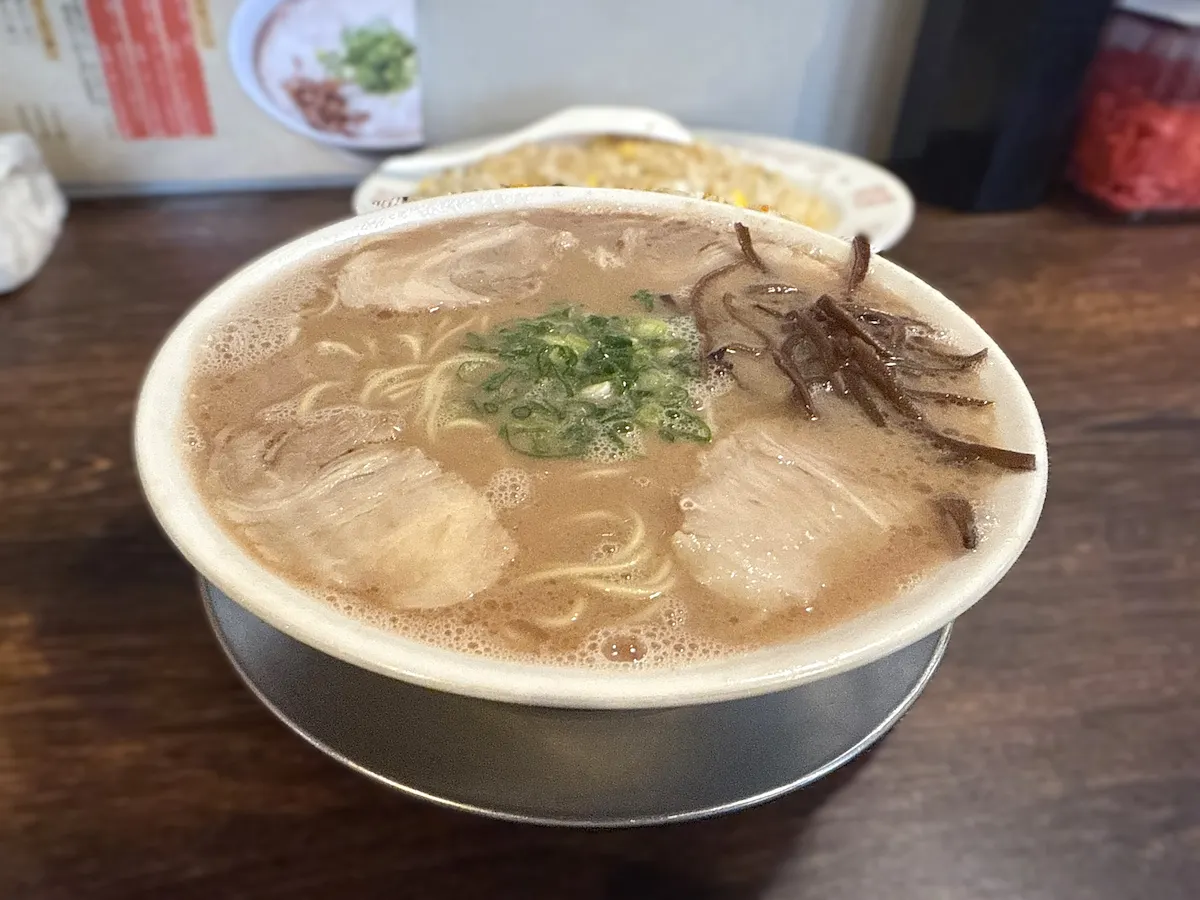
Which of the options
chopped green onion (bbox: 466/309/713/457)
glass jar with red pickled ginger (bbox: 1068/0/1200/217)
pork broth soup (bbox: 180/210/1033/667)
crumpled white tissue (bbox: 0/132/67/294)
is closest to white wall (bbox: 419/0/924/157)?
glass jar with red pickled ginger (bbox: 1068/0/1200/217)

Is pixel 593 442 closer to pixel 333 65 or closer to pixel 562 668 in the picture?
pixel 562 668

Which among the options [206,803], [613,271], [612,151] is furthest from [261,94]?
[206,803]

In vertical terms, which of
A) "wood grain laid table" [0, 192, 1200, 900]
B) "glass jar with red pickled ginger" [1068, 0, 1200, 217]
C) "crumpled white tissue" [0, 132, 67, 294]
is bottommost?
"wood grain laid table" [0, 192, 1200, 900]

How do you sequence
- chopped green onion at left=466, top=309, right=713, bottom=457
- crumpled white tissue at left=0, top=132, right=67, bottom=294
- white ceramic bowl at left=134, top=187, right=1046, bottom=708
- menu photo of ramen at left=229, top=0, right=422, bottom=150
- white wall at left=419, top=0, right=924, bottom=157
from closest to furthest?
white ceramic bowl at left=134, top=187, right=1046, bottom=708 < chopped green onion at left=466, top=309, right=713, bottom=457 < crumpled white tissue at left=0, top=132, right=67, bottom=294 < menu photo of ramen at left=229, top=0, right=422, bottom=150 < white wall at left=419, top=0, right=924, bottom=157

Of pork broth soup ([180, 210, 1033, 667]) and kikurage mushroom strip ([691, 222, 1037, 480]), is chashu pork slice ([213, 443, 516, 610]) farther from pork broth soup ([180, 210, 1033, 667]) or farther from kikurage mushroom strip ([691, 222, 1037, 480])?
kikurage mushroom strip ([691, 222, 1037, 480])

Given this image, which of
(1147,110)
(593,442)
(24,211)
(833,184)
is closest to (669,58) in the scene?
(833,184)

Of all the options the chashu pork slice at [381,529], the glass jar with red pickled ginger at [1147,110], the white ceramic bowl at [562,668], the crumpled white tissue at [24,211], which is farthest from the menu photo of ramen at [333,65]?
the glass jar with red pickled ginger at [1147,110]

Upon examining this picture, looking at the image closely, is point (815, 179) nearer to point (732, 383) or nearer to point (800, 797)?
point (732, 383)
